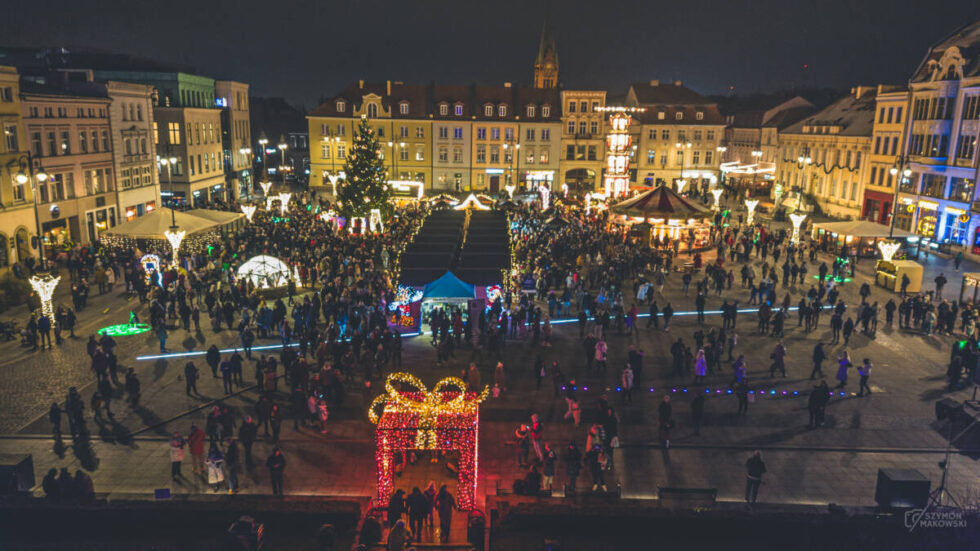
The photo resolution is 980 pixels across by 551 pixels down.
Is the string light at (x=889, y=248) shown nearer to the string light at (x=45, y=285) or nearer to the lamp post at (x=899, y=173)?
the lamp post at (x=899, y=173)

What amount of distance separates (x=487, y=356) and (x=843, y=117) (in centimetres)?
4701

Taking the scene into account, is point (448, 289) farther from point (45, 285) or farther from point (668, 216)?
point (668, 216)

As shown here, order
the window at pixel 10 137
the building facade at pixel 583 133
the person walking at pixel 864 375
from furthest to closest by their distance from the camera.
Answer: the building facade at pixel 583 133
the window at pixel 10 137
the person walking at pixel 864 375

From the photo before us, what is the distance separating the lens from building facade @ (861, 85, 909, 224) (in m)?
43.2

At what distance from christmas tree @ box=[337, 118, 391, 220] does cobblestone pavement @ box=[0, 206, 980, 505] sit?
773 inches

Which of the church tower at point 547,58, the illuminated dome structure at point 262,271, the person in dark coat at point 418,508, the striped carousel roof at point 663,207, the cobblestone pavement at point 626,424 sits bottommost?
the cobblestone pavement at point 626,424

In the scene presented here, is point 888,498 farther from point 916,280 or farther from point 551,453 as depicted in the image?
point 916,280

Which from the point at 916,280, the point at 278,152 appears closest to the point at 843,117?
the point at 916,280

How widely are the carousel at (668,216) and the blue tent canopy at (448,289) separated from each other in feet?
58.2

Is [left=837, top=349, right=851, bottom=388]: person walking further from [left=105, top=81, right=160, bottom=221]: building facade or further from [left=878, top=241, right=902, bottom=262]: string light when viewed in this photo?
[left=105, top=81, right=160, bottom=221]: building facade

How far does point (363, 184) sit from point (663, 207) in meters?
18.2

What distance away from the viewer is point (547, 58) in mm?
79000

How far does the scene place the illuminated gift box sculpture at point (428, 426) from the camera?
11.0 meters

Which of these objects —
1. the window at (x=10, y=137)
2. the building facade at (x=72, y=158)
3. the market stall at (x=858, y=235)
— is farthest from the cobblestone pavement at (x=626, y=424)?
the building facade at (x=72, y=158)
